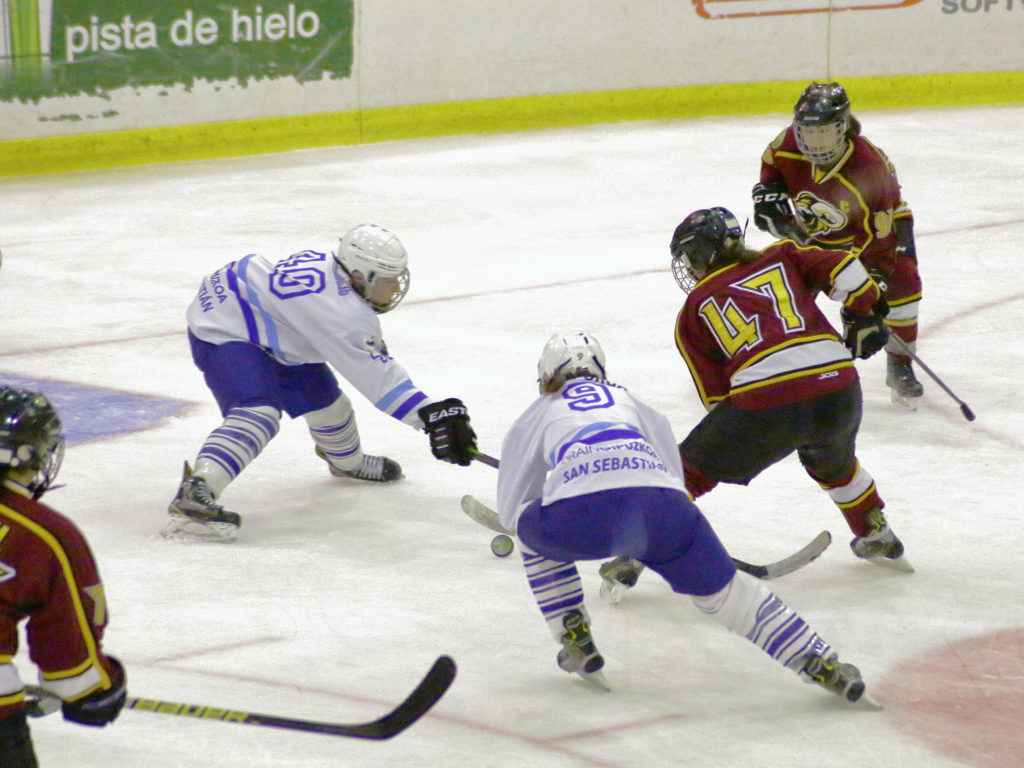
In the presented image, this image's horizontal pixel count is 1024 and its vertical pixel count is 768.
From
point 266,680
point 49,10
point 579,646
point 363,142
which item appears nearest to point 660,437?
point 579,646

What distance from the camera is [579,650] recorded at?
303 centimetres

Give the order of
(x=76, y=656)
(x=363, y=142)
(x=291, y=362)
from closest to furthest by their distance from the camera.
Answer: (x=76, y=656) < (x=291, y=362) < (x=363, y=142)

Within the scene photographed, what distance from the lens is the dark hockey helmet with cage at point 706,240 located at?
11.6 ft

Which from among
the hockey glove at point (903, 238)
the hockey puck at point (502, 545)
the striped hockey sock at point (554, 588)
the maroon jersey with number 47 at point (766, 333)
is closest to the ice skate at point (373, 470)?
the hockey puck at point (502, 545)

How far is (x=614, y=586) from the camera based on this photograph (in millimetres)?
3541

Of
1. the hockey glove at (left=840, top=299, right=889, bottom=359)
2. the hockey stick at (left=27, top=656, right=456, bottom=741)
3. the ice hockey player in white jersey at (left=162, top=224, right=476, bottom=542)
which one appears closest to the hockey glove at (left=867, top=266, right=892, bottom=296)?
the hockey glove at (left=840, top=299, right=889, bottom=359)

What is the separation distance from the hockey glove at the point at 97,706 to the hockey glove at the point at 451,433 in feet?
4.96

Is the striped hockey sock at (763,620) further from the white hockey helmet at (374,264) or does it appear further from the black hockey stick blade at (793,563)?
the white hockey helmet at (374,264)

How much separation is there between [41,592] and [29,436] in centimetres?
22

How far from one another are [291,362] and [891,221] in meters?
Answer: 2.01

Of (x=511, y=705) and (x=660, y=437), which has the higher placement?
(x=660, y=437)

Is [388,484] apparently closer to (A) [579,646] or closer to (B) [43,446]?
(A) [579,646]

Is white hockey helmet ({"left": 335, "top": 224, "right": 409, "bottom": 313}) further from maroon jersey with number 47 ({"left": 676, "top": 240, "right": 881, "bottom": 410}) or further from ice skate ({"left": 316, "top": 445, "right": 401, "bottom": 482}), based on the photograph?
maroon jersey with number 47 ({"left": 676, "top": 240, "right": 881, "bottom": 410})

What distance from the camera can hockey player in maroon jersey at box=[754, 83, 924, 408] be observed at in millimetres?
4879
